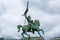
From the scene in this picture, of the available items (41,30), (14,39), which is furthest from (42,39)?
(14,39)

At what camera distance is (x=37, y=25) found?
4991 cm

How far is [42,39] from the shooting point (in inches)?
1953

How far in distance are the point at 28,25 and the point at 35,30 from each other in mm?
1269

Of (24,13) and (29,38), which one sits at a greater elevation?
(24,13)

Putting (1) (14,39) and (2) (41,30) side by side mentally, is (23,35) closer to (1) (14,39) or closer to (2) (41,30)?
(2) (41,30)

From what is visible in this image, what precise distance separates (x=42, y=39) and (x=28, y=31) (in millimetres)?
2405

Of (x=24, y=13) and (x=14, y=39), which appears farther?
(x=14, y=39)

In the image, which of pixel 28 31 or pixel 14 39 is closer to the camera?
pixel 28 31

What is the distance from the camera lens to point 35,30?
5016 centimetres

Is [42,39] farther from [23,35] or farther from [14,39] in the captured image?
[14,39]

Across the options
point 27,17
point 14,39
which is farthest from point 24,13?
point 14,39

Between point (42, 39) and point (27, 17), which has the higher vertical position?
point (27, 17)

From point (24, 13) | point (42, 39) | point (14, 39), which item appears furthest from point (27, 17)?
point (14, 39)

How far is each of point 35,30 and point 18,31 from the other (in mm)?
2498
